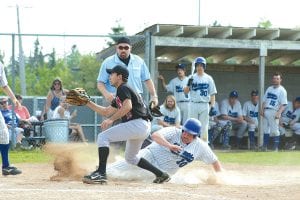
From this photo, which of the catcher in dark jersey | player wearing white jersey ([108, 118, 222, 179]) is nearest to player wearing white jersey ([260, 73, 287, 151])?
player wearing white jersey ([108, 118, 222, 179])

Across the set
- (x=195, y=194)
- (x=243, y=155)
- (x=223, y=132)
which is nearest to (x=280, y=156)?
(x=243, y=155)

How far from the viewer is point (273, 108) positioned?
19.3 metres

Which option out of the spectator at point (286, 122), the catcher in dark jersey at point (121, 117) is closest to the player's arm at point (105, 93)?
the catcher in dark jersey at point (121, 117)

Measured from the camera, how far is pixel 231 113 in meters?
20.4

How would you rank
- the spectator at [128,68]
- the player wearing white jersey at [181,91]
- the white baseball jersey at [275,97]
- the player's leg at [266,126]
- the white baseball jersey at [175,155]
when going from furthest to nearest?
1. the player's leg at [266,126]
2. the white baseball jersey at [275,97]
3. the player wearing white jersey at [181,91]
4. the spectator at [128,68]
5. the white baseball jersey at [175,155]

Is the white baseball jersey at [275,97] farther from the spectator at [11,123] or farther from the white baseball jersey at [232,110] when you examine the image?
the spectator at [11,123]

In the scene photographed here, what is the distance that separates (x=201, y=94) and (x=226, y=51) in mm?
6543

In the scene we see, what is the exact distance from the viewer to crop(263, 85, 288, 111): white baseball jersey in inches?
744

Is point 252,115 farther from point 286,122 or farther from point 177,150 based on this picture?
point 177,150

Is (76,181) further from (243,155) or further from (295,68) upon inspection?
(295,68)

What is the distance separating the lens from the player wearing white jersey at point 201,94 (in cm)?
1548

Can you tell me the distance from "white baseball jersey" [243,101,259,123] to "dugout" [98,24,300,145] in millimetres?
868

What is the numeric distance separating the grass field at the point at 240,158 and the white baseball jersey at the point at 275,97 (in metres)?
1.48

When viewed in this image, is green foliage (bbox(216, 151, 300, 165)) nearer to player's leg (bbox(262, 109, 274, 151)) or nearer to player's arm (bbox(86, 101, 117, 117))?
player's leg (bbox(262, 109, 274, 151))
